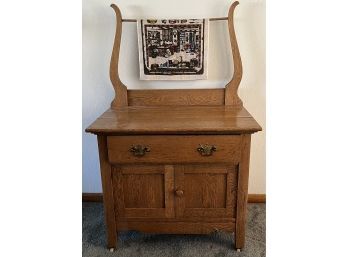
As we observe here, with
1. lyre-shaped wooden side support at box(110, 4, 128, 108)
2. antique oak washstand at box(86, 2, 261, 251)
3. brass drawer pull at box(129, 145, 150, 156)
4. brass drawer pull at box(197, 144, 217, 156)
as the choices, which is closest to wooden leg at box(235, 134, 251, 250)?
antique oak washstand at box(86, 2, 261, 251)

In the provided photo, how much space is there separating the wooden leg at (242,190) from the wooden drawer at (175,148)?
0.03 metres

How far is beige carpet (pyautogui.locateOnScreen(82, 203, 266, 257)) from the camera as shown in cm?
147

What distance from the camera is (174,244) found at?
1538 millimetres

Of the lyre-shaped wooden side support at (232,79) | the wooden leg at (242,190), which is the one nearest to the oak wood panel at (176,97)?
the lyre-shaped wooden side support at (232,79)

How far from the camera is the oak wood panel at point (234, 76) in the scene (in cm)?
157

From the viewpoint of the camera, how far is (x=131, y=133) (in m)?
1.27

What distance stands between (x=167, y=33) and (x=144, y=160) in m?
0.72

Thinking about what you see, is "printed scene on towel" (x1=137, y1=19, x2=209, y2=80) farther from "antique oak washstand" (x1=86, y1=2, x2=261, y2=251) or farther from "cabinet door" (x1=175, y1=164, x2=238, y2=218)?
"cabinet door" (x1=175, y1=164, x2=238, y2=218)

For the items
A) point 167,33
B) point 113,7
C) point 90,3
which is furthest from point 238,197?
point 90,3

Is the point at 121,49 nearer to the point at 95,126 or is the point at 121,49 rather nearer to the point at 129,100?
the point at 129,100

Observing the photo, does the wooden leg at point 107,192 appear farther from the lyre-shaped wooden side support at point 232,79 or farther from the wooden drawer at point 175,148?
the lyre-shaped wooden side support at point 232,79

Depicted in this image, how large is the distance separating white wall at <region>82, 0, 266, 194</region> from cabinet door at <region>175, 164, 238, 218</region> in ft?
1.78

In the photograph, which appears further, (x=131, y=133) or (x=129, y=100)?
(x=129, y=100)

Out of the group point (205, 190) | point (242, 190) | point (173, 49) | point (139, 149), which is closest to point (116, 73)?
point (173, 49)
